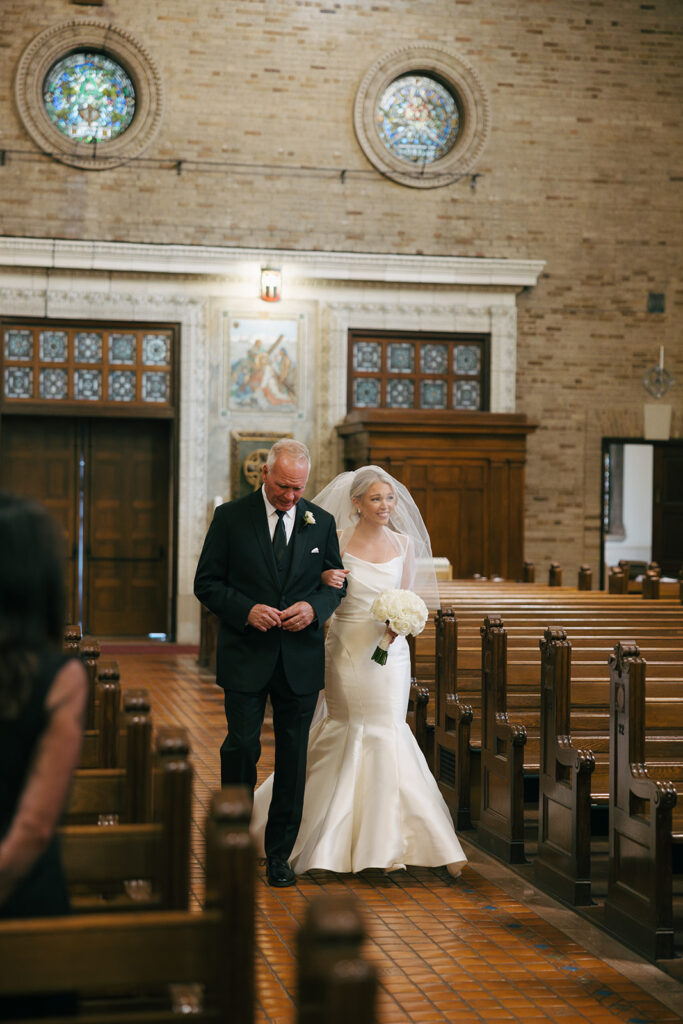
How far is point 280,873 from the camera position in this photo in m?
5.33

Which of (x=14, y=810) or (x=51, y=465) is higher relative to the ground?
(x=51, y=465)

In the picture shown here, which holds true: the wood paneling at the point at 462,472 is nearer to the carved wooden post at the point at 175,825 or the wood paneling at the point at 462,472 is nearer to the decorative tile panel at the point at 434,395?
the decorative tile panel at the point at 434,395

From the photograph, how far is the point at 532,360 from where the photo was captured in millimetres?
15625

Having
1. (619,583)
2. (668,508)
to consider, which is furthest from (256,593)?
(668,508)

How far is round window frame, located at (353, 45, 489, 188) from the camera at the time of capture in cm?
1520

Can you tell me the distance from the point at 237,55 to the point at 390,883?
12.0 metres

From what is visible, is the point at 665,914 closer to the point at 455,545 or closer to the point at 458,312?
the point at 455,545

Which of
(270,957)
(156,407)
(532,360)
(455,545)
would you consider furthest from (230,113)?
(270,957)

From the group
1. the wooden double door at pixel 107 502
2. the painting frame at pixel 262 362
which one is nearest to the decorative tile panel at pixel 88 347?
the wooden double door at pixel 107 502

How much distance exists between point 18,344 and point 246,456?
3.04 m

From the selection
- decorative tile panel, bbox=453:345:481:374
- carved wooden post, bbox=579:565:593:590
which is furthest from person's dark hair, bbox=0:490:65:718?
decorative tile panel, bbox=453:345:481:374

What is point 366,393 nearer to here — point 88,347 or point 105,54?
point 88,347

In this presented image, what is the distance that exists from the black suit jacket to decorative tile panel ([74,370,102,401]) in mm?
9798

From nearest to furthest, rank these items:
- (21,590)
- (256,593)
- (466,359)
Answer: (21,590) < (256,593) < (466,359)
